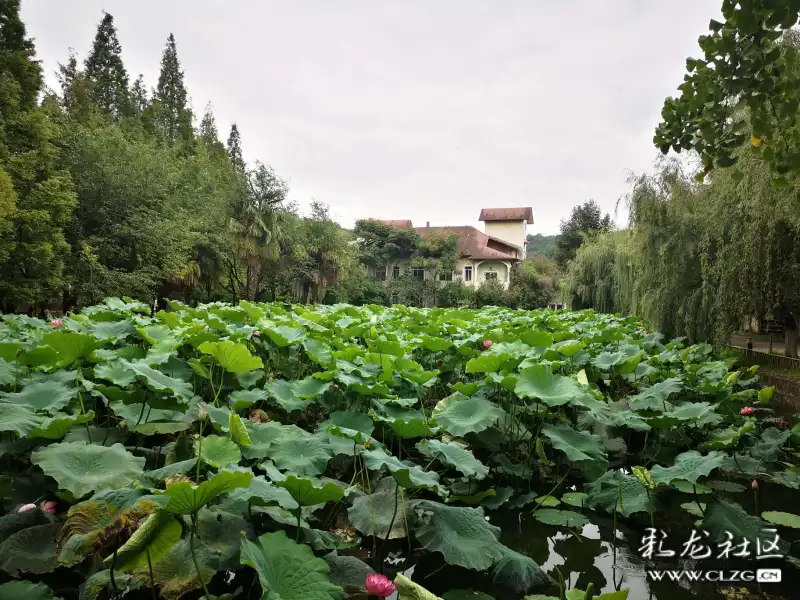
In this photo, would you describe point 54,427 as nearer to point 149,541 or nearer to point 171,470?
point 171,470

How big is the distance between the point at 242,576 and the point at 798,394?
7.37 meters

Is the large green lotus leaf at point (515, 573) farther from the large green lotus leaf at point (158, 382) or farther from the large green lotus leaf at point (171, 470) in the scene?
the large green lotus leaf at point (158, 382)

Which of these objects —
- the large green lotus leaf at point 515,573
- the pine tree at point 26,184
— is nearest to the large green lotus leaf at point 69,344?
the large green lotus leaf at point 515,573

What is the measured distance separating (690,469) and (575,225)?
3700 centimetres

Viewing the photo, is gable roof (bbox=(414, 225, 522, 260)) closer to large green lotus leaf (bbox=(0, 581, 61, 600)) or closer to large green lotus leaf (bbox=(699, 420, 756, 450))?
large green lotus leaf (bbox=(699, 420, 756, 450))

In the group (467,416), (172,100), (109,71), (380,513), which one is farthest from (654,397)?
(172,100)

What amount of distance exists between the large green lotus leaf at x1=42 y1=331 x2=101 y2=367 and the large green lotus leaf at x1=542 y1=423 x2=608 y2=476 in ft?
7.14

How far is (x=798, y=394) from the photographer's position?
645 cm

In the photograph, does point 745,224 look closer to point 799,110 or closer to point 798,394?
point 798,394

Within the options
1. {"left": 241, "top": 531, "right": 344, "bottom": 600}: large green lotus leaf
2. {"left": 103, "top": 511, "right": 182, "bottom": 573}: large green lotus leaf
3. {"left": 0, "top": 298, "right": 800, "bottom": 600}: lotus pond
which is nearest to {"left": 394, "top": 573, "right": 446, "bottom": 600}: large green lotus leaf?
{"left": 0, "top": 298, "right": 800, "bottom": 600}: lotus pond

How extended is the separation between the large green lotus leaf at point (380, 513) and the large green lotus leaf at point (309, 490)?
1.23ft

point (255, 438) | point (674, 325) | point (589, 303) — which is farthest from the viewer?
point (589, 303)

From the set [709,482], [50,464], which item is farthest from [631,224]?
[50,464]

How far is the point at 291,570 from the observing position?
1263 mm
